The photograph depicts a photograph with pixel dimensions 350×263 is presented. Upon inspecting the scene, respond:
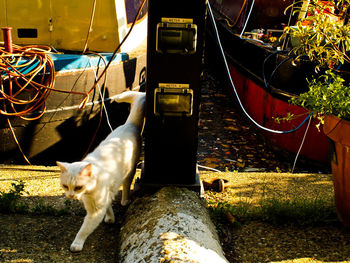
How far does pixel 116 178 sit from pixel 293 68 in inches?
147

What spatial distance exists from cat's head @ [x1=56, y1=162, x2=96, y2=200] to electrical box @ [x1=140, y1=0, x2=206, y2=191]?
24.5 inches

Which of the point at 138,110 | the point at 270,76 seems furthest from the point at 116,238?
the point at 270,76

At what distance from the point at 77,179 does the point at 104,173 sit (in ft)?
1.01

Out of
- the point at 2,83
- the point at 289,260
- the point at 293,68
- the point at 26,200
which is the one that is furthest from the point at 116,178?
the point at 293,68

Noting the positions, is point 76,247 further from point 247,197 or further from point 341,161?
point 341,161

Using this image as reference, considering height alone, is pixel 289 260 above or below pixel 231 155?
above

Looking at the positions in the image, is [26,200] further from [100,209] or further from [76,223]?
A: [100,209]

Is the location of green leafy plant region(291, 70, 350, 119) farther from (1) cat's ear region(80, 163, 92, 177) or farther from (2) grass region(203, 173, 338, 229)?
(1) cat's ear region(80, 163, 92, 177)

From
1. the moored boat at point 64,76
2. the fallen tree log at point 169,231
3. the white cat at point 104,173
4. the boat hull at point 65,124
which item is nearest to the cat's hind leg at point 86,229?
the white cat at point 104,173

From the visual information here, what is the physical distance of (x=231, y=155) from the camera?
655 centimetres

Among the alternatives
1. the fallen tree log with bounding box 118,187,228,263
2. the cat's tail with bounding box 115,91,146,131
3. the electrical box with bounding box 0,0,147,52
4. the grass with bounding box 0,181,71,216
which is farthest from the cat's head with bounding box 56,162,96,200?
the electrical box with bounding box 0,0,147,52

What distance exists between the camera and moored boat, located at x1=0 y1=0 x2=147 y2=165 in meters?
4.71

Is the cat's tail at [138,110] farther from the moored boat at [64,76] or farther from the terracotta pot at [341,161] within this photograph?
the terracotta pot at [341,161]

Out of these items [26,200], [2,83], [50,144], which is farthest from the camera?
[50,144]
